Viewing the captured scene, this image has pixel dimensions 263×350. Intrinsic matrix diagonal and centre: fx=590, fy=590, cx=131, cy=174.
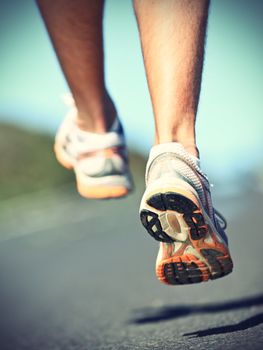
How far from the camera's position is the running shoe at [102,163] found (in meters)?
2.03

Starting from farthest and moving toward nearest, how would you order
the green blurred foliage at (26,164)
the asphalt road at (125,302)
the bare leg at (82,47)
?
the green blurred foliage at (26,164) < the asphalt road at (125,302) < the bare leg at (82,47)

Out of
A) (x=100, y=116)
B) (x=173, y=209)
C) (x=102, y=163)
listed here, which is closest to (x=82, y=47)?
(x=100, y=116)

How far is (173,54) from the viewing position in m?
1.50

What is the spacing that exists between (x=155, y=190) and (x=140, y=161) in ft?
105

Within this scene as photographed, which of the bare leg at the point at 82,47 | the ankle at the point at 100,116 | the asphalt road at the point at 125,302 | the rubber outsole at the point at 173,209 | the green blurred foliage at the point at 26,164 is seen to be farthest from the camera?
the green blurred foliage at the point at 26,164

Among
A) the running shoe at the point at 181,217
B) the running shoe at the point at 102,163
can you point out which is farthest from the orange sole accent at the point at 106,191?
the running shoe at the point at 181,217

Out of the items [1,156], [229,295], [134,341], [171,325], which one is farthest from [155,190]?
[1,156]

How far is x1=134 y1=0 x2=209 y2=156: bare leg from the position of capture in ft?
4.87

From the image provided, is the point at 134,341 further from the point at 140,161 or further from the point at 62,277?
the point at 140,161

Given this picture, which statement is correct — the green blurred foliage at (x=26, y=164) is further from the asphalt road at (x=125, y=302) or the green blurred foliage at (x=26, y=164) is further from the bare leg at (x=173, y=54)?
the bare leg at (x=173, y=54)

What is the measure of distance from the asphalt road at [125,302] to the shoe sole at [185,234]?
0.22 m

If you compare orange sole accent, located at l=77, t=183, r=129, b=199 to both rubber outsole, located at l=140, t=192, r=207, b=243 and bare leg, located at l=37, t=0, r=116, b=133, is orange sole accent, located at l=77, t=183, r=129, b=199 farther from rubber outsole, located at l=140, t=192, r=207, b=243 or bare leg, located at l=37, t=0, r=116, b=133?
rubber outsole, located at l=140, t=192, r=207, b=243

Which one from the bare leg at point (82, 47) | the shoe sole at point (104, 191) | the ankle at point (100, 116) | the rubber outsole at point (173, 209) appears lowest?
the shoe sole at point (104, 191)

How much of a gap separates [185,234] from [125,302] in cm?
153
